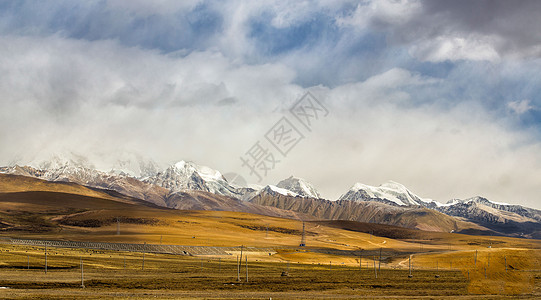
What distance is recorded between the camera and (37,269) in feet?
302

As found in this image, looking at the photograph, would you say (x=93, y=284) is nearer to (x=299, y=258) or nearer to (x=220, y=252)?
(x=299, y=258)

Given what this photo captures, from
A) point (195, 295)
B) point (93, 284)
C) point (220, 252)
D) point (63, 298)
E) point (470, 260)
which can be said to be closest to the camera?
point (63, 298)

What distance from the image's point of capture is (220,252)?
173 metres

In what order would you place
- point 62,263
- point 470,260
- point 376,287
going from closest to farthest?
1. point 376,287
2. point 62,263
3. point 470,260

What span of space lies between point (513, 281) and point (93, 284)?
63685 millimetres

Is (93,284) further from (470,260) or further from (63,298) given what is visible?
(470,260)

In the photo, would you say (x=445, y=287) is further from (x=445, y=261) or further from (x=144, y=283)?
(x=445, y=261)

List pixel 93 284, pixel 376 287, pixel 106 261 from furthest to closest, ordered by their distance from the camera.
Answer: pixel 106 261, pixel 376 287, pixel 93 284

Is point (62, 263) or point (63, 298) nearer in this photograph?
point (63, 298)

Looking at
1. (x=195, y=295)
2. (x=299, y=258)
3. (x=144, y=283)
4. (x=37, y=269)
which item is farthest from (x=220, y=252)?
(x=195, y=295)

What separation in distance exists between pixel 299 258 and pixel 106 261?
6047 cm

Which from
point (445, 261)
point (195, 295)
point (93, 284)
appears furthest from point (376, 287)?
point (445, 261)

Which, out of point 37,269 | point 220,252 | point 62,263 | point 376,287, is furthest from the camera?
point 220,252

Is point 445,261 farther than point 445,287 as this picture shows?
Yes
